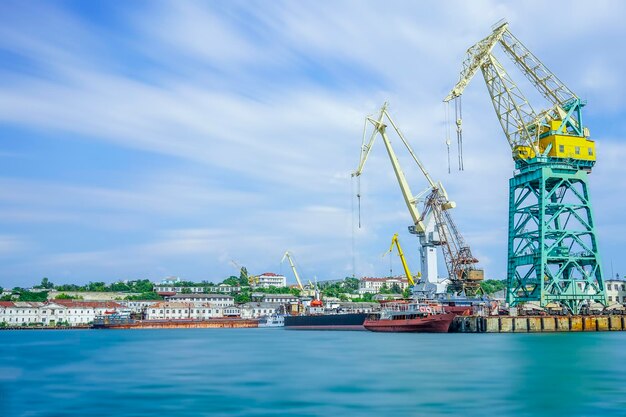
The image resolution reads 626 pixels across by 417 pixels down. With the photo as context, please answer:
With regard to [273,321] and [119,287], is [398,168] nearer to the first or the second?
[273,321]

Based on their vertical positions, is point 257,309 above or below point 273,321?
above

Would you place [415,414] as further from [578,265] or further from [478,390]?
[578,265]

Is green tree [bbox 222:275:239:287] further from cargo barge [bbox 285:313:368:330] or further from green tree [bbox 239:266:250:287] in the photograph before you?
cargo barge [bbox 285:313:368:330]

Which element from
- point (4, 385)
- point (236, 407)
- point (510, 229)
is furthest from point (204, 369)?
point (510, 229)

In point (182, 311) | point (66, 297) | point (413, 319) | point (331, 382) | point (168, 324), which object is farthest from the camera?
point (66, 297)

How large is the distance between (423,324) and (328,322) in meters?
23.7

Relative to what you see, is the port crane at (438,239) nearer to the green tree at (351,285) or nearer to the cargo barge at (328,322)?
the cargo barge at (328,322)

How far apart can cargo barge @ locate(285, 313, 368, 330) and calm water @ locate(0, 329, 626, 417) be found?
111ft

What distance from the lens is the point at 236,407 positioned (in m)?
19.3

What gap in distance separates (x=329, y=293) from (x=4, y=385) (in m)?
124

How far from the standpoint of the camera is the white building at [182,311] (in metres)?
109

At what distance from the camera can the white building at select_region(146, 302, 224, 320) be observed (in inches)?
4284

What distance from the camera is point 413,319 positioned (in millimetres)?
58344

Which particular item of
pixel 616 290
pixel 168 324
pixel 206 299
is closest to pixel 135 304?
pixel 206 299
